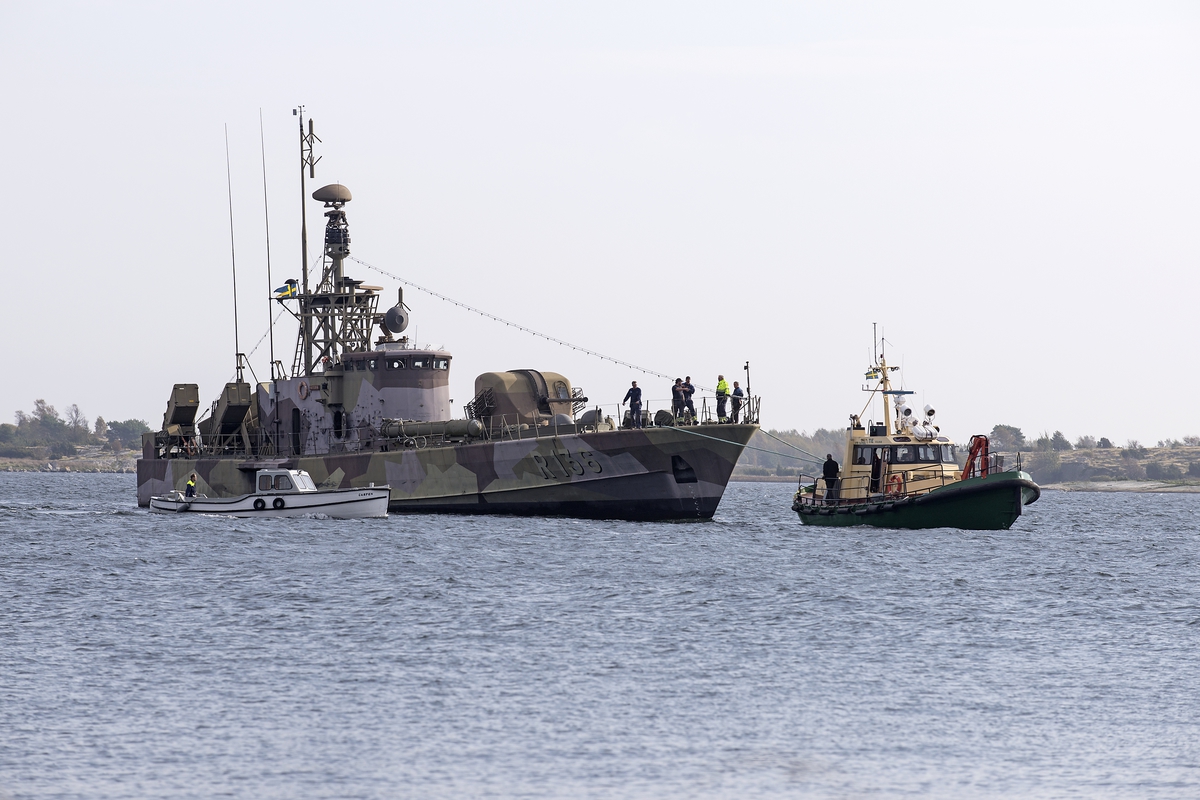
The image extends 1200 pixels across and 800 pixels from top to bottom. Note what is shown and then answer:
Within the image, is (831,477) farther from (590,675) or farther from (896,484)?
(590,675)

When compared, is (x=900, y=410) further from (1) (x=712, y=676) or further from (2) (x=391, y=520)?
(1) (x=712, y=676)

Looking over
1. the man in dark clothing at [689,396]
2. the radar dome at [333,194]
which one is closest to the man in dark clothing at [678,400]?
the man in dark clothing at [689,396]

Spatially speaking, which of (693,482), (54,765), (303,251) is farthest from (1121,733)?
(303,251)

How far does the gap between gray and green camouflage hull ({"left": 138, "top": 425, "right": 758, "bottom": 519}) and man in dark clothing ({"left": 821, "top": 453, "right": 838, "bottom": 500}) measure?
322cm

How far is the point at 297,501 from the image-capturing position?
121 feet

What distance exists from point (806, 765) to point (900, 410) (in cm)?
2577

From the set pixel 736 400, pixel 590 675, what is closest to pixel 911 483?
pixel 736 400

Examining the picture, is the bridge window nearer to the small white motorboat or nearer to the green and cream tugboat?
the green and cream tugboat

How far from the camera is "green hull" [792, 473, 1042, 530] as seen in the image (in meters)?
32.8

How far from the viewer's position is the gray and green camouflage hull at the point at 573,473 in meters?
35.3

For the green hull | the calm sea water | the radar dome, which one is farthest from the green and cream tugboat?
the radar dome

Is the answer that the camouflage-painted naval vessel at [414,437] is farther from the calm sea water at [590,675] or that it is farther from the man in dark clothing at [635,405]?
the calm sea water at [590,675]

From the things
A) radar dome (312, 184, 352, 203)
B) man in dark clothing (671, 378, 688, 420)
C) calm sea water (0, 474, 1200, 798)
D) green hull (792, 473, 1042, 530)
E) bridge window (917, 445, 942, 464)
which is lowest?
calm sea water (0, 474, 1200, 798)

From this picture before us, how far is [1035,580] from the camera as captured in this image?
1043 inches
